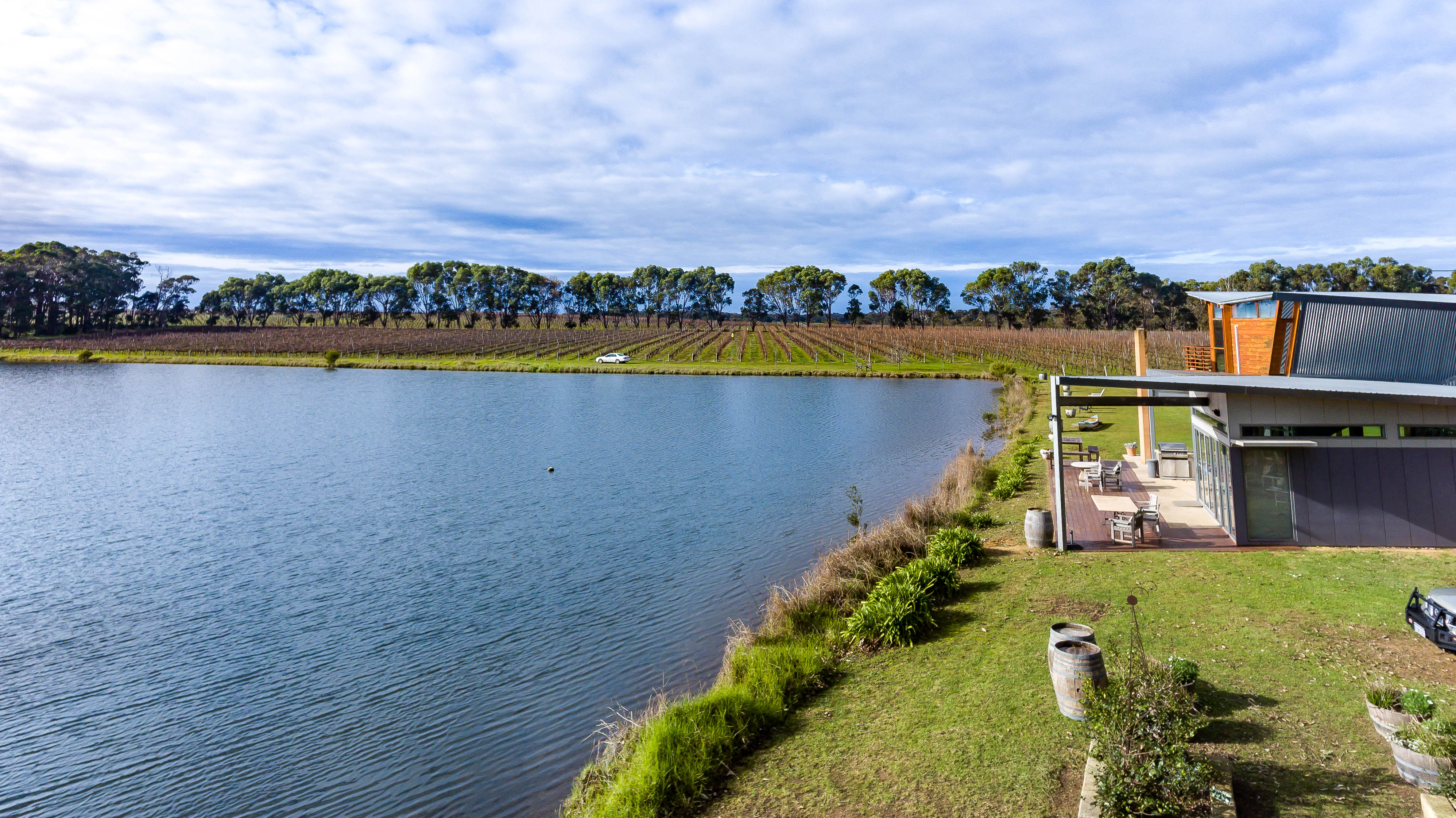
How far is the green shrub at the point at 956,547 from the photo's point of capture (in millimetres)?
13336

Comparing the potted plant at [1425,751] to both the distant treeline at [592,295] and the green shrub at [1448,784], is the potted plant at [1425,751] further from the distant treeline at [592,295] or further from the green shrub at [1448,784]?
the distant treeline at [592,295]

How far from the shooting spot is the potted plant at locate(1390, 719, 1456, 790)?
18.2 feet

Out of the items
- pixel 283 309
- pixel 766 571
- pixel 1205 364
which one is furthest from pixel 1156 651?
pixel 283 309

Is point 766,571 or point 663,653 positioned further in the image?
point 766,571

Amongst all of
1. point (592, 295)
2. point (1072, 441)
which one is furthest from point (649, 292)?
point (1072, 441)

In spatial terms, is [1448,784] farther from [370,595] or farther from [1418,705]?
[370,595]

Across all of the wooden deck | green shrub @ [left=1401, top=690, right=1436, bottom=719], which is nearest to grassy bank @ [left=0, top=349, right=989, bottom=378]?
the wooden deck

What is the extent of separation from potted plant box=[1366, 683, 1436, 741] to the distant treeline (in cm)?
11201

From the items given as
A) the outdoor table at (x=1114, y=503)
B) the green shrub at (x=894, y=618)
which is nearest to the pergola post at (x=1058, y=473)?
the outdoor table at (x=1114, y=503)

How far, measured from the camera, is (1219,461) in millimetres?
14445

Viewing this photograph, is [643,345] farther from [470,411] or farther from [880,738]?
[880,738]

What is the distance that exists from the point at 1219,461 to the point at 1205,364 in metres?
6.13

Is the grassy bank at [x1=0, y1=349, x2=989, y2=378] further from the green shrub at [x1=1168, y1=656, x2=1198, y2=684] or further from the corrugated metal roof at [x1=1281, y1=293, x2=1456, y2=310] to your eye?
the green shrub at [x1=1168, y1=656, x2=1198, y2=684]

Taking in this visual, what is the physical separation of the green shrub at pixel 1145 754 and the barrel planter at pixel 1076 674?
125cm
